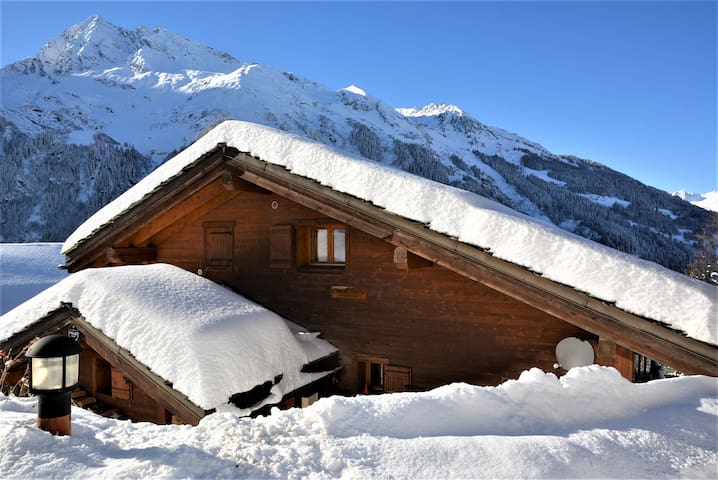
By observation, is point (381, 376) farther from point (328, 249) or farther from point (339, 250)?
point (339, 250)

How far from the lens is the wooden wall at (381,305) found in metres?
6.18

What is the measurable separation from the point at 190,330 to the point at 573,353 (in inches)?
210

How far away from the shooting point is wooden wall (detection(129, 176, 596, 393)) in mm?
6180

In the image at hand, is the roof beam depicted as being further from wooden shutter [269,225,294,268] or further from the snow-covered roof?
the snow-covered roof

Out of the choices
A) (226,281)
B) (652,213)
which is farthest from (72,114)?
(652,213)

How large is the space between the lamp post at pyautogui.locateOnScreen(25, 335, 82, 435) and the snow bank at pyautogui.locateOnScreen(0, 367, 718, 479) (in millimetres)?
130

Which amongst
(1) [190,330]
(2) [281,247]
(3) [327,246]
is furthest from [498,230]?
(1) [190,330]

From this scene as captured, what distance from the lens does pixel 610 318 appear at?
→ 15.4 feet

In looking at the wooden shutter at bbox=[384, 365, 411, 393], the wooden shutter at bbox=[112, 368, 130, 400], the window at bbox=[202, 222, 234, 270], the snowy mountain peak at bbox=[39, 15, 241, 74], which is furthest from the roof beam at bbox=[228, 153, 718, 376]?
the snowy mountain peak at bbox=[39, 15, 241, 74]

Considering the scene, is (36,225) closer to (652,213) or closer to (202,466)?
(202,466)

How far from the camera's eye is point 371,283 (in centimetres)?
713

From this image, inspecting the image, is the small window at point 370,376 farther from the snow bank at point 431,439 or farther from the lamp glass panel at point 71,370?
the lamp glass panel at point 71,370

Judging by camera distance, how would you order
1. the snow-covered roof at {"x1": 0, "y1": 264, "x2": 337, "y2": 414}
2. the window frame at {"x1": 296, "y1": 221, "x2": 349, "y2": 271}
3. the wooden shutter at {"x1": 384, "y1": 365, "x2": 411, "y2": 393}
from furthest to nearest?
the window frame at {"x1": 296, "y1": 221, "x2": 349, "y2": 271} < the wooden shutter at {"x1": 384, "y1": 365, "x2": 411, "y2": 393} < the snow-covered roof at {"x1": 0, "y1": 264, "x2": 337, "y2": 414}

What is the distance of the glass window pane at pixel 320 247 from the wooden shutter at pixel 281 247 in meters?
0.52
